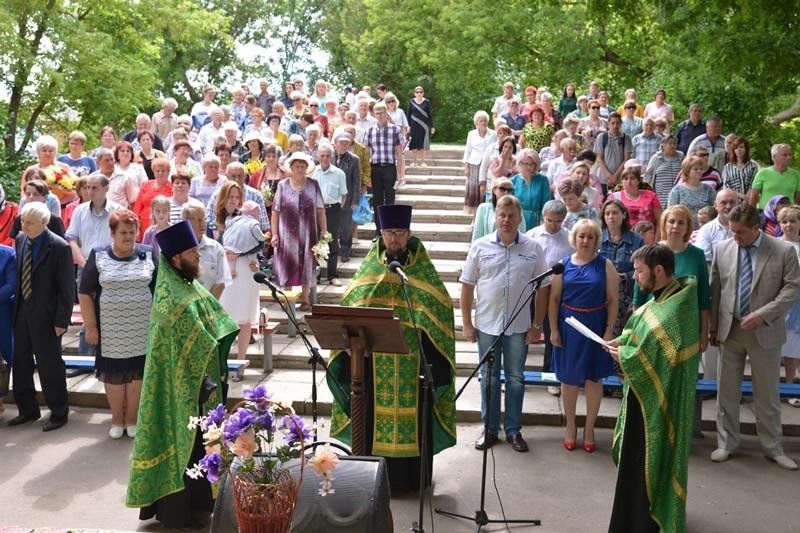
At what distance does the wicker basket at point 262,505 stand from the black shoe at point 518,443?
4.03 meters

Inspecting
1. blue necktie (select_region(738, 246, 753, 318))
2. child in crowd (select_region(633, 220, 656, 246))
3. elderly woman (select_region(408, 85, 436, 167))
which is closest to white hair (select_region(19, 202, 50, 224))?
child in crowd (select_region(633, 220, 656, 246))

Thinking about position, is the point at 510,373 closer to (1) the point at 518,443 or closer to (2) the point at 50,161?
(1) the point at 518,443

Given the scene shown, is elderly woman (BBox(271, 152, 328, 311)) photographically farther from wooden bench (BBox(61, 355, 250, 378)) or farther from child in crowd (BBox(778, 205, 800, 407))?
child in crowd (BBox(778, 205, 800, 407))

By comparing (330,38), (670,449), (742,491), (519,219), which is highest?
(330,38)

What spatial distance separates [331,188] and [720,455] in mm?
6220

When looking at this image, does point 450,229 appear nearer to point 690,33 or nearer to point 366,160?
point 366,160

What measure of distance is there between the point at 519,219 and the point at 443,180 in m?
10.3

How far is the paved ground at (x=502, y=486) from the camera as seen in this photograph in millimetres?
6457

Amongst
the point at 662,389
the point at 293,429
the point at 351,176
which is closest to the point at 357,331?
the point at 293,429

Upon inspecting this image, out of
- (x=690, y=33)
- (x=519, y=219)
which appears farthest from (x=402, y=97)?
(x=519, y=219)

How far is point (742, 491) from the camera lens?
23.1ft

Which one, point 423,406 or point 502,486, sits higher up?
point 423,406

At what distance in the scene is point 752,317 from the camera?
7.32m

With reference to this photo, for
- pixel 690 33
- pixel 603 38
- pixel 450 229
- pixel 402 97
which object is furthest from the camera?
pixel 402 97
